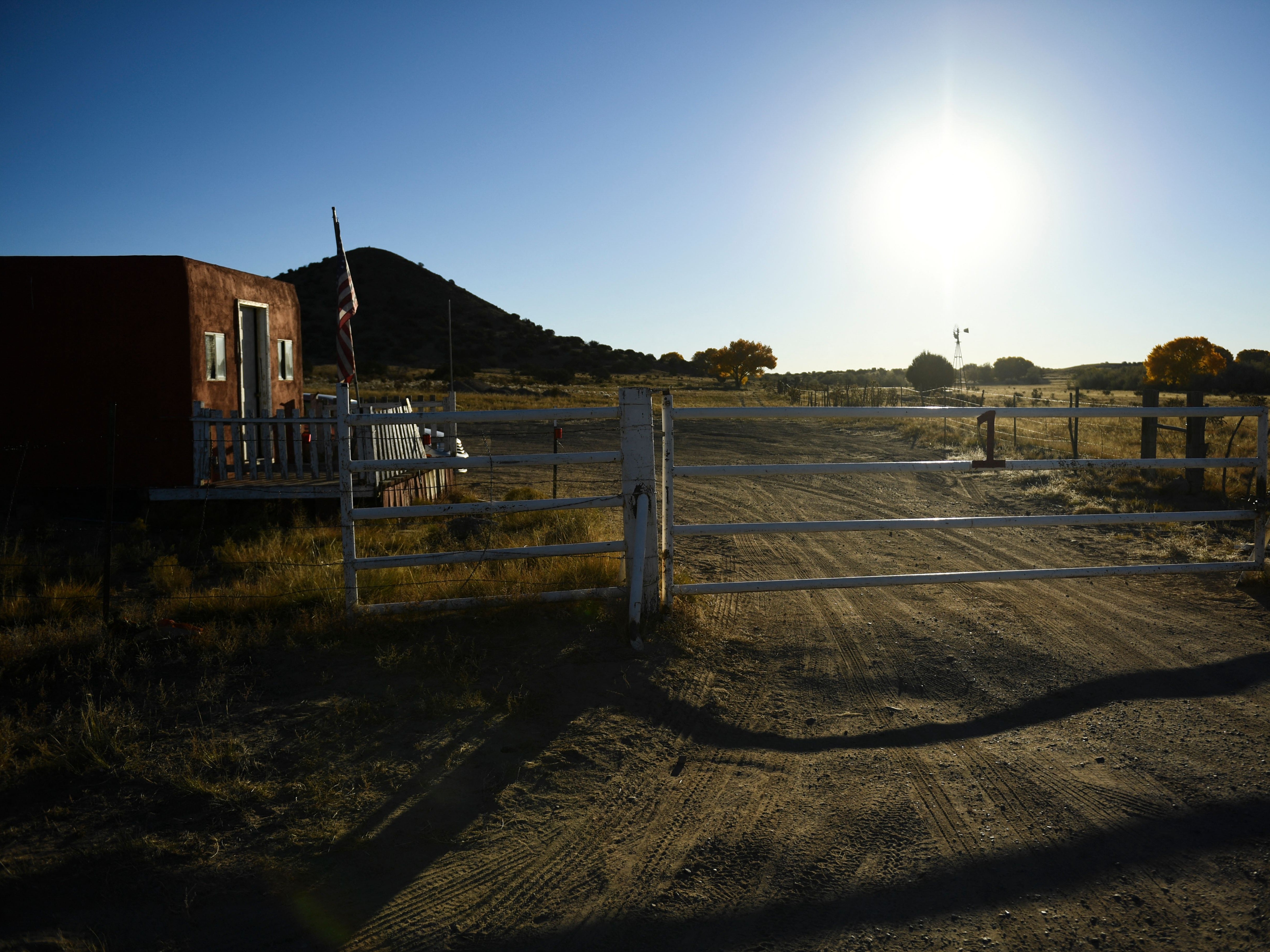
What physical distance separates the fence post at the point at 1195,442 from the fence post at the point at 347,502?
12.6m

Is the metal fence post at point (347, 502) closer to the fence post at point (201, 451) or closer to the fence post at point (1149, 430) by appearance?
the fence post at point (201, 451)

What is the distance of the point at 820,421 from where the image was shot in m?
36.5

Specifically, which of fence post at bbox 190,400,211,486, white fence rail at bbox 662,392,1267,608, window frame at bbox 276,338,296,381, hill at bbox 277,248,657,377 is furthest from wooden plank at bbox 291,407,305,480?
hill at bbox 277,248,657,377

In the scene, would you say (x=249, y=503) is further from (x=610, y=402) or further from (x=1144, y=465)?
(x=610, y=402)

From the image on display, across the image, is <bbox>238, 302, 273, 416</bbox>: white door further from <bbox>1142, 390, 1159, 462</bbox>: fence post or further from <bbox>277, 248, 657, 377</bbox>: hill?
<bbox>277, 248, 657, 377</bbox>: hill

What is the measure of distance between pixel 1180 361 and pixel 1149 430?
154 feet

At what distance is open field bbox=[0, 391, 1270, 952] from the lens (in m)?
2.90

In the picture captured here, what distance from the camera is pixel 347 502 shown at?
5.79 m

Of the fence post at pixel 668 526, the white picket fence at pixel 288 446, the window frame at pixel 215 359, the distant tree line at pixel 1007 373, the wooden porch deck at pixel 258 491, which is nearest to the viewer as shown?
the fence post at pixel 668 526

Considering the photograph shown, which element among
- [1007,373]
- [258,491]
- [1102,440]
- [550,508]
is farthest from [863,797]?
[1007,373]

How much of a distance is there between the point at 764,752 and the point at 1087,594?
423 cm

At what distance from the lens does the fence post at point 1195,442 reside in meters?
12.8

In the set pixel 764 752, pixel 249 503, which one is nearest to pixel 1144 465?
pixel 764 752

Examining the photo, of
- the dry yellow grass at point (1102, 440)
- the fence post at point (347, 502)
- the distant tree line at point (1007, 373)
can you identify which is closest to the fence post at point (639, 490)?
the fence post at point (347, 502)
